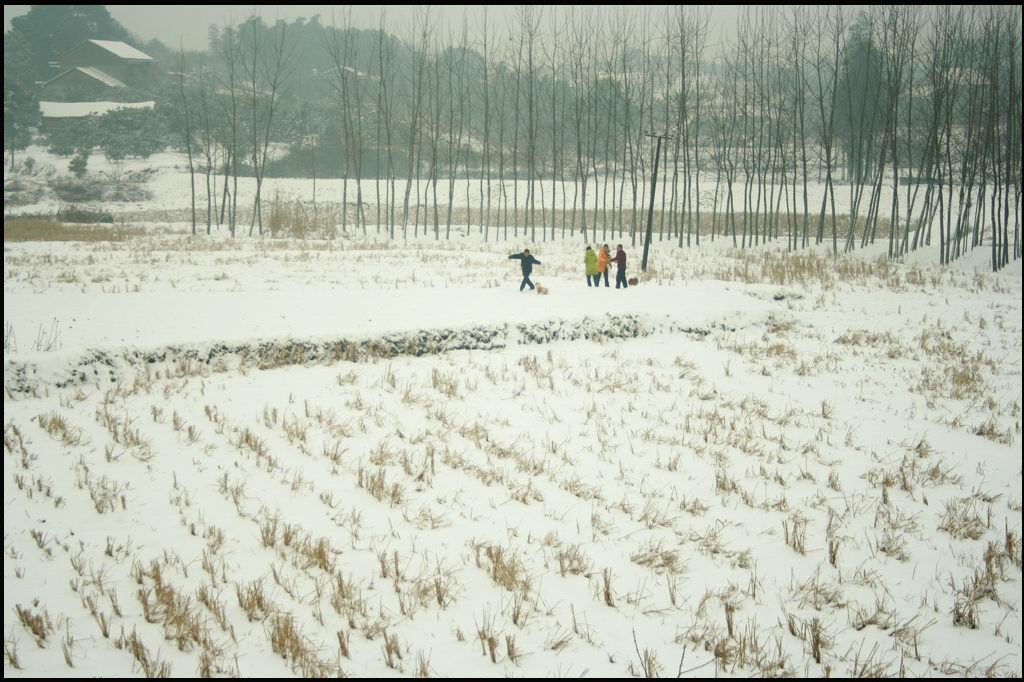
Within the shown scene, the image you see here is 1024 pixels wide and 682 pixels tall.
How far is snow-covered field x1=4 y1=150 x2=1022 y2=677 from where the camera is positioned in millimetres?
3500

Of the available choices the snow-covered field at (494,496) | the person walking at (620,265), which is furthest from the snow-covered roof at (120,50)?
the person walking at (620,265)

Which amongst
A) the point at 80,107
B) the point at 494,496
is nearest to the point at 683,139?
the point at 494,496

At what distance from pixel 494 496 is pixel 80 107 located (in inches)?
3383

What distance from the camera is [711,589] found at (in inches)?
160

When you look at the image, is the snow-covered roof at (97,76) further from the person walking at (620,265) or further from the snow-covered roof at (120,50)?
the person walking at (620,265)

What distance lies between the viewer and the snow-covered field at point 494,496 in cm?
350

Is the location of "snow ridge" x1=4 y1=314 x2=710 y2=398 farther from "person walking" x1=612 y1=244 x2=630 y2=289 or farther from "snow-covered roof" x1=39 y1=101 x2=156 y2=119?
"snow-covered roof" x1=39 y1=101 x2=156 y2=119

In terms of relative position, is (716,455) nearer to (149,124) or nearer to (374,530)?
(374,530)

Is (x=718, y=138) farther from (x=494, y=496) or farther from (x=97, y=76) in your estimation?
(x=97, y=76)

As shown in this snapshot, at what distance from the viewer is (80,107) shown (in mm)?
68062

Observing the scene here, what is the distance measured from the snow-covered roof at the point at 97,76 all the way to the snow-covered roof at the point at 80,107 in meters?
4.76

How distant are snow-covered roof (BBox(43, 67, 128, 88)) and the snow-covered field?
83166 millimetres

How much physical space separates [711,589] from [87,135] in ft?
246

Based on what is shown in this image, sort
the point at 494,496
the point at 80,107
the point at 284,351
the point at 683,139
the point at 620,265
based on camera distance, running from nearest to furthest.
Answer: the point at 494,496, the point at 284,351, the point at 620,265, the point at 683,139, the point at 80,107
